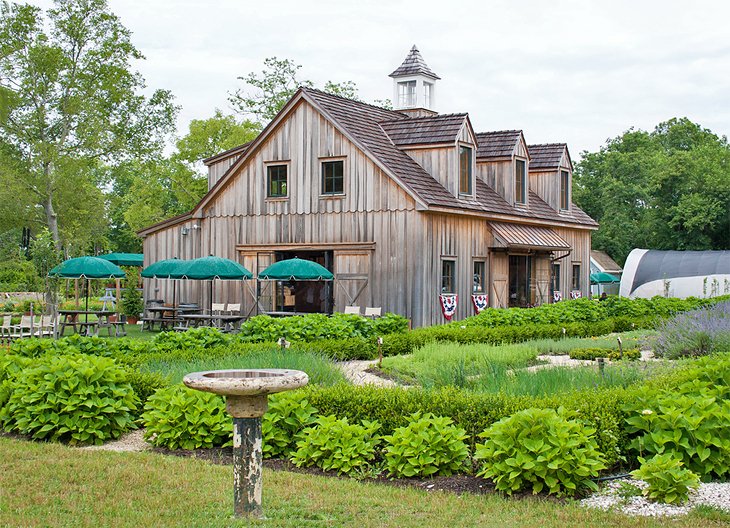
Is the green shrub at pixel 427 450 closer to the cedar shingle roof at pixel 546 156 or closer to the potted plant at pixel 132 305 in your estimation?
the potted plant at pixel 132 305

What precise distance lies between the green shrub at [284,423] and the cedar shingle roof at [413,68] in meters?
23.5

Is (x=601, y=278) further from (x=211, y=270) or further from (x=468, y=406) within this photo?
(x=468, y=406)

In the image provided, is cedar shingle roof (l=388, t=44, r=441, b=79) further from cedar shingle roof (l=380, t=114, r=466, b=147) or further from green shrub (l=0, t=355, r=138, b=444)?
green shrub (l=0, t=355, r=138, b=444)

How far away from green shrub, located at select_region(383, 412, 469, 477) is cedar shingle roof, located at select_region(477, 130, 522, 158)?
70.9 feet

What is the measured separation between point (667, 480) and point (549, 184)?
86.5 ft

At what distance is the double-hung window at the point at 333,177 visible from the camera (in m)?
25.6

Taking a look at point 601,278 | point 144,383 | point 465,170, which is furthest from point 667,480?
point 601,278

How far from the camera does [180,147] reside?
150ft

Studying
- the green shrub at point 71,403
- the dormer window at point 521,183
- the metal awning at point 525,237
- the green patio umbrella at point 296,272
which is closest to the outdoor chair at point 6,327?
the green patio umbrella at point 296,272

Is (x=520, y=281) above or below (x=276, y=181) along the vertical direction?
below

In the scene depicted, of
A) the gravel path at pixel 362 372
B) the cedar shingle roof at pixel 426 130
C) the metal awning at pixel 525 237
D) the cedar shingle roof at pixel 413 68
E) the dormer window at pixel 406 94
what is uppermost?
the cedar shingle roof at pixel 413 68

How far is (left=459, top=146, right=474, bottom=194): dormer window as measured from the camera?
86.4ft

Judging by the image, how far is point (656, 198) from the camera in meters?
51.9

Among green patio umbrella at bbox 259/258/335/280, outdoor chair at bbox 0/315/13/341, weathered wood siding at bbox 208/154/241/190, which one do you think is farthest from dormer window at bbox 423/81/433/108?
outdoor chair at bbox 0/315/13/341
